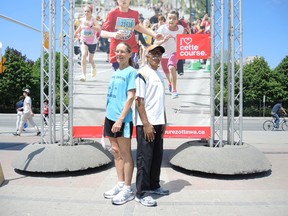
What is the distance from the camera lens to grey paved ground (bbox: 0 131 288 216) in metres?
4.30

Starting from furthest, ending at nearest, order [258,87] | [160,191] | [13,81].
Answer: [258,87] → [13,81] → [160,191]

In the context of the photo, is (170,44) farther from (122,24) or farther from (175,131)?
(175,131)

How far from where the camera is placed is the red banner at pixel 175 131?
658 centimetres

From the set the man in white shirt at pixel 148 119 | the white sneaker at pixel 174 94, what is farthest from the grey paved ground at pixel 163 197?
the white sneaker at pixel 174 94

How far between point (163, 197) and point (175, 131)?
1985 millimetres

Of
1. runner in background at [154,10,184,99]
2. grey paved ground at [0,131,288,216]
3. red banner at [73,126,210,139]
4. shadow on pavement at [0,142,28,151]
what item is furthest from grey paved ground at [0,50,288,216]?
shadow on pavement at [0,142,28,151]

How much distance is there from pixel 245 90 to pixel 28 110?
3987cm

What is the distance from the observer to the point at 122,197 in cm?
454

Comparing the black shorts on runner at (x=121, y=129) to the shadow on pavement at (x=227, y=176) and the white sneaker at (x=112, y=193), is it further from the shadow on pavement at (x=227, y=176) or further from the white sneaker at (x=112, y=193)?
the shadow on pavement at (x=227, y=176)

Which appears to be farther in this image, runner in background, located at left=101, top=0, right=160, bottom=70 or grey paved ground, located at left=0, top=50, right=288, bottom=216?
runner in background, located at left=101, top=0, right=160, bottom=70

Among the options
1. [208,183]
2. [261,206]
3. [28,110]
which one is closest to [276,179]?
[208,183]

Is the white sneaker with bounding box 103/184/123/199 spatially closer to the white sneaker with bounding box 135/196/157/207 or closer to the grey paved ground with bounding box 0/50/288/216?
the grey paved ground with bounding box 0/50/288/216

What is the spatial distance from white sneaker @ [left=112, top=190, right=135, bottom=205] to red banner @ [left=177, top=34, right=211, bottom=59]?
3.05m

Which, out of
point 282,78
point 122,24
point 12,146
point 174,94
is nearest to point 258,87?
point 282,78
